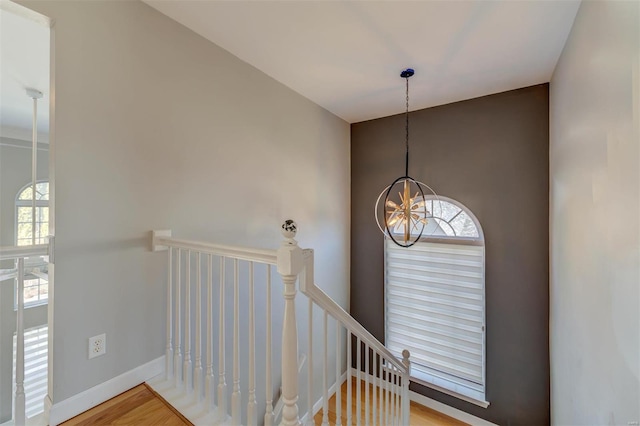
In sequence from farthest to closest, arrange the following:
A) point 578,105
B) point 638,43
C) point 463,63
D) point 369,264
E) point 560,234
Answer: point 369,264 → point 463,63 → point 560,234 → point 578,105 → point 638,43

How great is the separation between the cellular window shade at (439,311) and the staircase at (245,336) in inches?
32.4

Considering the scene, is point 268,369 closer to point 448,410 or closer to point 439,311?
point 439,311

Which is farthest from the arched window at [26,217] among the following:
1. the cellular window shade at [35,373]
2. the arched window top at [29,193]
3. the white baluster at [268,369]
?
the white baluster at [268,369]

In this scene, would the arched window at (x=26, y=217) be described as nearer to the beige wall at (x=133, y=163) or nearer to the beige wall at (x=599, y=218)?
the beige wall at (x=133, y=163)

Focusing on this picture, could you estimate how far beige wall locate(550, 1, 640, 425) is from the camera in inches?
39.6

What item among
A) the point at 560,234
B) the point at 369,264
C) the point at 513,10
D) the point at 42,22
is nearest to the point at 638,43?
the point at 513,10

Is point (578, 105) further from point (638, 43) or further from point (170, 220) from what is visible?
point (170, 220)

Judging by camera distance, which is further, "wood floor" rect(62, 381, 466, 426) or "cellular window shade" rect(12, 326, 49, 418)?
"cellular window shade" rect(12, 326, 49, 418)

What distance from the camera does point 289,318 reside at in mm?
1088

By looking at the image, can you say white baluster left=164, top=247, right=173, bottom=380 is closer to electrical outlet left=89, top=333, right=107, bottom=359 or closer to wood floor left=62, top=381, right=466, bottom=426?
wood floor left=62, top=381, right=466, bottom=426

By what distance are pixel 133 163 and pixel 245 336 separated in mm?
1644

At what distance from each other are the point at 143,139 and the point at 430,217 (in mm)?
3085

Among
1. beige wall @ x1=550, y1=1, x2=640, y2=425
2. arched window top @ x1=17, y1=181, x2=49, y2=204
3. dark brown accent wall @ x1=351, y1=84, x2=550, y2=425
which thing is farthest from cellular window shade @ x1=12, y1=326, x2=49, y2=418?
beige wall @ x1=550, y1=1, x2=640, y2=425

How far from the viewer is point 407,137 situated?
338 centimetres
